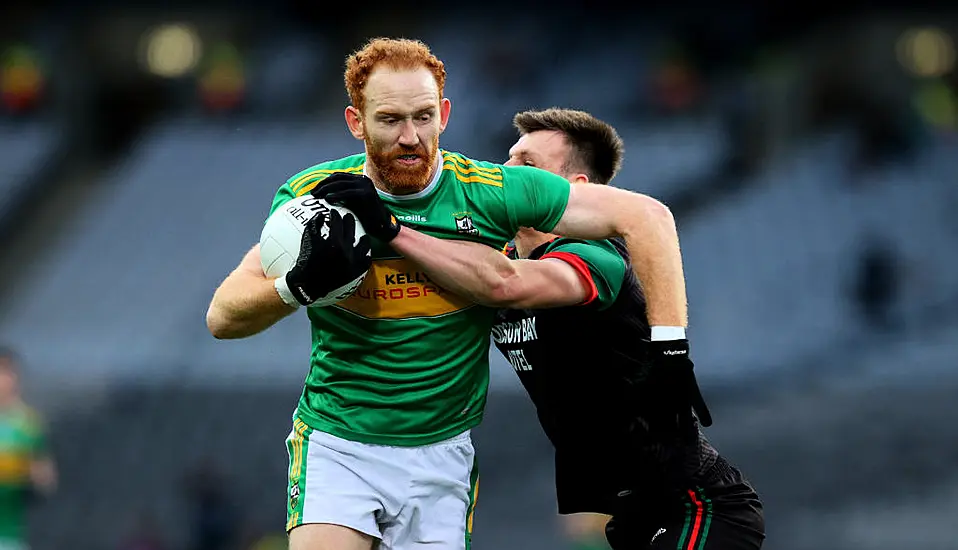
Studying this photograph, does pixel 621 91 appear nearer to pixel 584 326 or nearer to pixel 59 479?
pixel 59 479

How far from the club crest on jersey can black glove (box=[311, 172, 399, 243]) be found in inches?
12.6

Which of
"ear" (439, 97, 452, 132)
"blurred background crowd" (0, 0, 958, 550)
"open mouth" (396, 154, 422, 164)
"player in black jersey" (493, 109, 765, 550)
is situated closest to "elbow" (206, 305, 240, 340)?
"open mouth" (396, 154, 422, 164)

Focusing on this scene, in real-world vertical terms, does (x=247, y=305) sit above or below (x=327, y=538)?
above

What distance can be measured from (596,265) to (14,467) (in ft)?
24.0

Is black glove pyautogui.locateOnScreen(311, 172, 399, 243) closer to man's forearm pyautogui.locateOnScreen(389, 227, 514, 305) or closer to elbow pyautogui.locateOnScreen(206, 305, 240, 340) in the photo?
man's forearm pyautogui.locateOnScreen(389, 227, 514, 305)

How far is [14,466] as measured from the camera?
11.0 meters

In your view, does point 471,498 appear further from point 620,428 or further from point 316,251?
point 316,251

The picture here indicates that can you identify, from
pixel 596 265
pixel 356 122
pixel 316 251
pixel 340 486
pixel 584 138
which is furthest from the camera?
pixel 584 138

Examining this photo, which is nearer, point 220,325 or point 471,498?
point 220,325

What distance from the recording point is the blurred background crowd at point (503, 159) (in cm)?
1482

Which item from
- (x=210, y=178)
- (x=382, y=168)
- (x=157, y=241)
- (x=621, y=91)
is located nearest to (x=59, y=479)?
(x=157, y=241)

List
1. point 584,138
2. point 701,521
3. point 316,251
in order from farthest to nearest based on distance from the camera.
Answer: point 584,138
point 701,521
point 316,251

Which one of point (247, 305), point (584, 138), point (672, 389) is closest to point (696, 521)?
point (672, 389)

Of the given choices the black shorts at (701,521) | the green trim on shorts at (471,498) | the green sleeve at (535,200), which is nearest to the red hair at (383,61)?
the green sleeve at (535,200)
